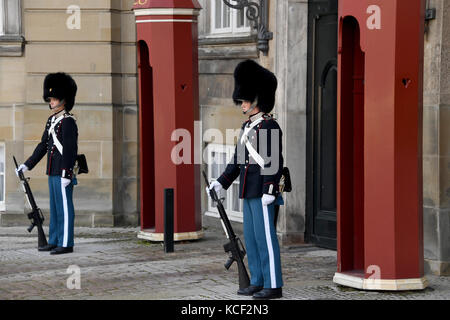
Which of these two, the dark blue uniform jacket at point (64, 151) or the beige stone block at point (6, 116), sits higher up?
the beige stone block at point (6, 116)

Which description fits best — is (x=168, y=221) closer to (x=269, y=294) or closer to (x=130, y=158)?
(x=130, y=158)

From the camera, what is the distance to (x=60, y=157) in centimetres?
1113

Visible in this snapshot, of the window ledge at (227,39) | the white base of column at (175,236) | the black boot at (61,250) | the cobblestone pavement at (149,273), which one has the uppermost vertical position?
the window ledge at (227,39)

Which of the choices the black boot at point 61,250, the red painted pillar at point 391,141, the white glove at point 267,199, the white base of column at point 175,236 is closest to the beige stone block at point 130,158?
the white base of column at point 175,236

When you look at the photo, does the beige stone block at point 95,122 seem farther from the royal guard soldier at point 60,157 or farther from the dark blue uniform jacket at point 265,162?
the dark blue uniform jacket at point 265,162

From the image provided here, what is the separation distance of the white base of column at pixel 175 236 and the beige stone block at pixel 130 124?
6.33 feet

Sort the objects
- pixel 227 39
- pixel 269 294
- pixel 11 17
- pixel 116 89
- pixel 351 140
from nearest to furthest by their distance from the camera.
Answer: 1. pixel 269 294
2. pixel 351 140
3. pixel 227 39
4. pixel 116 89
5. pixel 11 17

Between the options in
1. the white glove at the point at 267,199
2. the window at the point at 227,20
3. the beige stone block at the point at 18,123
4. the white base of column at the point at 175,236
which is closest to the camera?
the white glove at the point at 267,199

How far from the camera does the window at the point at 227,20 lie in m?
13.0

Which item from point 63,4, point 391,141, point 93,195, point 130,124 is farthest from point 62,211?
point 391,141

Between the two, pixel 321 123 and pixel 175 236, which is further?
pixel 175 236

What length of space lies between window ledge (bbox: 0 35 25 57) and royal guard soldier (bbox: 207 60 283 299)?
18.0 ft

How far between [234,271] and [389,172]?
6.56ft

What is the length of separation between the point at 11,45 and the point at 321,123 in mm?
4472
